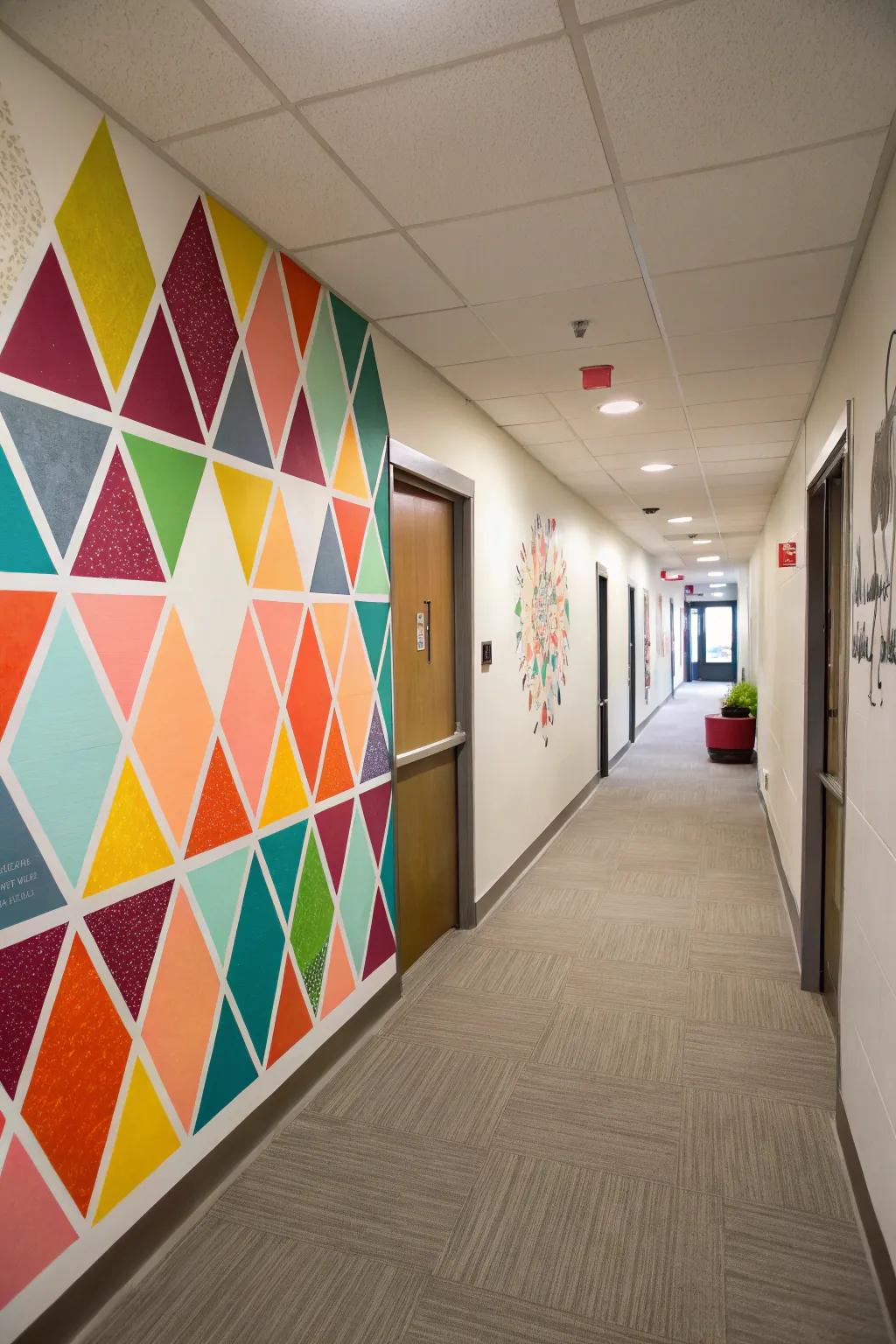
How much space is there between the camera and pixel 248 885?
2297 mm

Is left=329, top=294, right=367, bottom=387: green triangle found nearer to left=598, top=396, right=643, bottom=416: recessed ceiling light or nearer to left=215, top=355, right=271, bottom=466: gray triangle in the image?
left=215, top=355, right=271, bottom=466: gray triangle

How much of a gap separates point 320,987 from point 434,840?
47.5 inches

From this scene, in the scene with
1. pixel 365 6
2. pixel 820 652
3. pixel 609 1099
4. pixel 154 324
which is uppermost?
pixel 365 6

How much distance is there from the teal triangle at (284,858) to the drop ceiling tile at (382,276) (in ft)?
5.75

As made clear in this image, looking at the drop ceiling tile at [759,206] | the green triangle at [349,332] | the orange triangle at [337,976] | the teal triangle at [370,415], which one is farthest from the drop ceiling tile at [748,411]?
the orange triangle at [337,976]

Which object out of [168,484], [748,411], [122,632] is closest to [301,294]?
[168,484]

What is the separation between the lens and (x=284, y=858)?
2.47 m

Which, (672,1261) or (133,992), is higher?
(133,992)

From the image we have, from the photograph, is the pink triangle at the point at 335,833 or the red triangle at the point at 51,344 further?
the pink triangle at the point at 335,833

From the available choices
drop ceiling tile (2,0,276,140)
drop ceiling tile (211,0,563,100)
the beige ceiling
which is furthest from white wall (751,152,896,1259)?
drop ceiling tile (2,0,276,140)

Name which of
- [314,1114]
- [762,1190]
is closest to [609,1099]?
[762,1190]

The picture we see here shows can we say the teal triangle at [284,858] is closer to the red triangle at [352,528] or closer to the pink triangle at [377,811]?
the pink triangle at [377,811]

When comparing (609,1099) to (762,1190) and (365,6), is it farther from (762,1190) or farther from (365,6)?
(365,6)

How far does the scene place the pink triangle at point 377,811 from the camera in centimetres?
300
